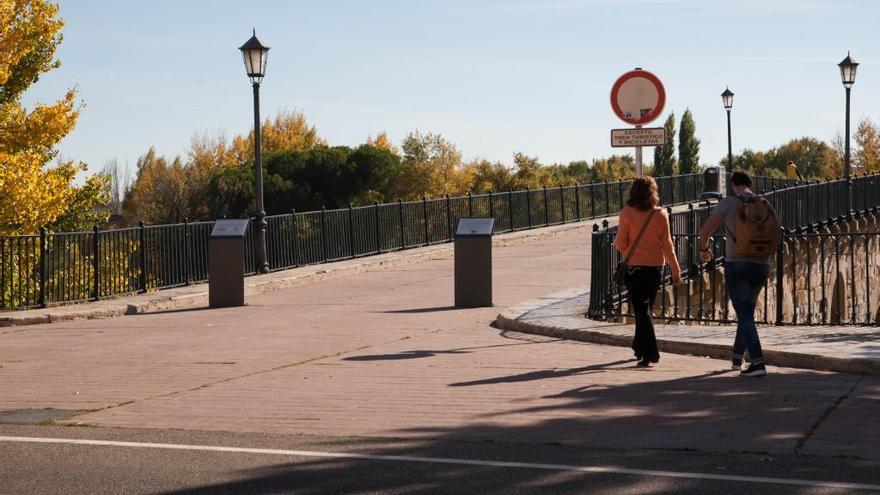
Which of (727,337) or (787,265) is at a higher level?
(727,337)

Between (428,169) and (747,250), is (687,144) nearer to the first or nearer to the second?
(428,169)

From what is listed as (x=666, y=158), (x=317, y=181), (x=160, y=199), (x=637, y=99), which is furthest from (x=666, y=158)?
(x=637, y=99)

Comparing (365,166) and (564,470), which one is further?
(365,166)

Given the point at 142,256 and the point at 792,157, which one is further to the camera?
the point at 792,157

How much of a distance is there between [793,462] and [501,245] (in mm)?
24241

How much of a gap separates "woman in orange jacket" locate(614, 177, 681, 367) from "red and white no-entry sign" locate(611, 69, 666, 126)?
1855 millimetres

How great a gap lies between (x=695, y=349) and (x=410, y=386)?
316cm

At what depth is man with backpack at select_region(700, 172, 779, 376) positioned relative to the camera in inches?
412

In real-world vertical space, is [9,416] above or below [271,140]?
below

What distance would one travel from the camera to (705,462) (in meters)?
7.09

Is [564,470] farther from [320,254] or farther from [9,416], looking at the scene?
[320,254]

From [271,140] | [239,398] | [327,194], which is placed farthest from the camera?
[271,140]

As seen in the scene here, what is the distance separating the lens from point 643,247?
37.1 ft

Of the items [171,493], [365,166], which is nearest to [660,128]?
[171,493]
